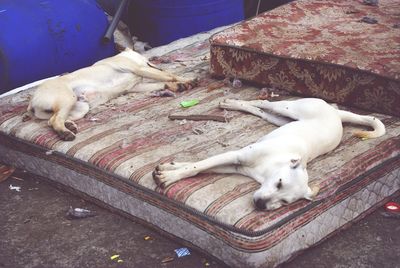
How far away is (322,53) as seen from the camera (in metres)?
4.63

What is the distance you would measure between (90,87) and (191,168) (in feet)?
5.32

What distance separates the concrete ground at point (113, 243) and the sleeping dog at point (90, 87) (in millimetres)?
607

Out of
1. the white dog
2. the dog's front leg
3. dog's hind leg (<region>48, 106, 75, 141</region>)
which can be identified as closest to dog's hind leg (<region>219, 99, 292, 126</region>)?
the white dog

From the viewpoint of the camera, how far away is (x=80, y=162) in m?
3.95

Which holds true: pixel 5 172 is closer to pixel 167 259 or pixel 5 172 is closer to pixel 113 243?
pixel 113 243

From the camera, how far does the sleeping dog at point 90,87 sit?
4.44m

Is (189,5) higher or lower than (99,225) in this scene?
higher

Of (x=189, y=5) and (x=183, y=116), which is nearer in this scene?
(x=183, y=116)

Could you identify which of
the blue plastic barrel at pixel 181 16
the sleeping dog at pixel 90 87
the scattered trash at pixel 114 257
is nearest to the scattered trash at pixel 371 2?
the blue plastic barrel at pixel 181 16

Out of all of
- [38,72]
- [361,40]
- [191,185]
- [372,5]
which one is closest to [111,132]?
[191,185]

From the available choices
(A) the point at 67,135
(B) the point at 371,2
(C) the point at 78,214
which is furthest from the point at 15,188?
(B) the point at 371,2

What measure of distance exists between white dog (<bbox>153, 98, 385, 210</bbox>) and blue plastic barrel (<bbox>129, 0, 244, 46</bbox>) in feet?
8.28

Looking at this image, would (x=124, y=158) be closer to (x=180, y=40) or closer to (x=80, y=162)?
(x=80, y=162)

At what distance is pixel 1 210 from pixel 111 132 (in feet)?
2.82
